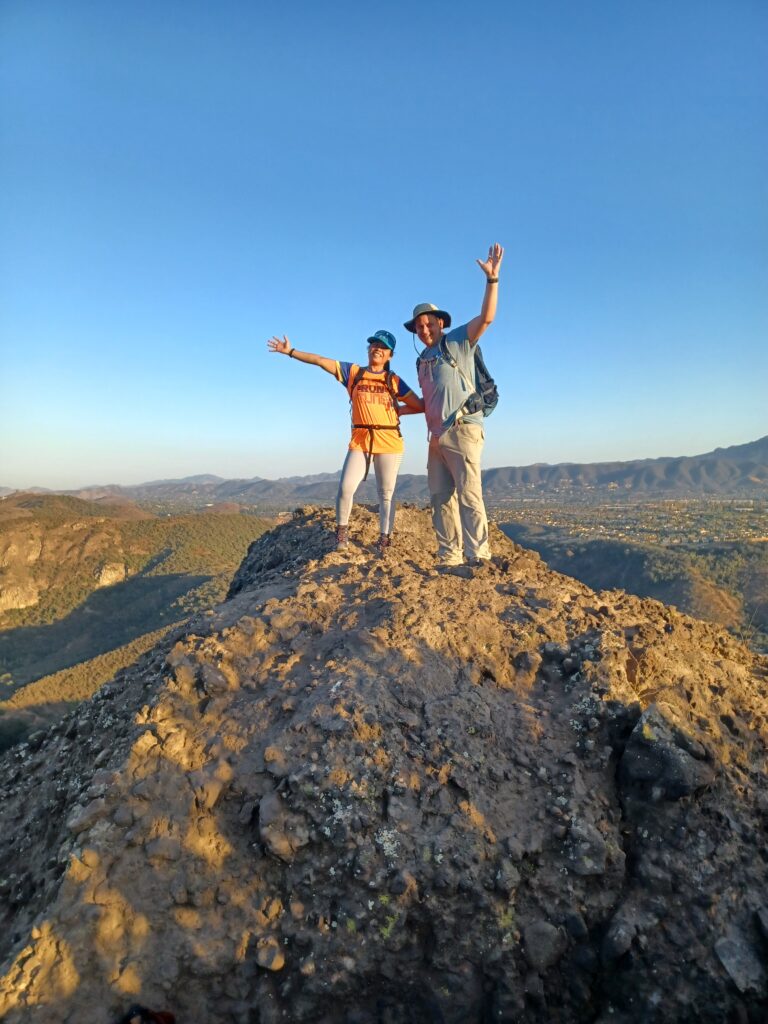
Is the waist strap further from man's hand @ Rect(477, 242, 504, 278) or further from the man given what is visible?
man's hand @ Rect(477, 242, 504, 278)

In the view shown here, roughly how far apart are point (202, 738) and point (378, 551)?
3.52m

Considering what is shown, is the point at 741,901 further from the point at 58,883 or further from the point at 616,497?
the point at 616,497

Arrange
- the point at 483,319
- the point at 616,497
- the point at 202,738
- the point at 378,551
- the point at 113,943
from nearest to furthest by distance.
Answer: the point at 113,943 < the point at 202,738 < the point at 483,319 < the point at 378,551 < the point at 616,497

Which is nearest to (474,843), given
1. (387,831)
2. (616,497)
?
(387,831)

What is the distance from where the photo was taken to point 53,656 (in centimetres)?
6575

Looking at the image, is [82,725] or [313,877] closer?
[313,877]

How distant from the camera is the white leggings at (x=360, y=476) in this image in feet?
21.7

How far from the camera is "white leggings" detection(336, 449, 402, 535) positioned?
21.7 feet

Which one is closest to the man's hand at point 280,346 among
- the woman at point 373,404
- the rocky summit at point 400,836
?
the woman at point 373,404

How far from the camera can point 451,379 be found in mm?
5867

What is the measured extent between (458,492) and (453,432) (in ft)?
2.47

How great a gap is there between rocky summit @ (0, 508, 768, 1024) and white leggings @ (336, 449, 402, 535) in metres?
2.18

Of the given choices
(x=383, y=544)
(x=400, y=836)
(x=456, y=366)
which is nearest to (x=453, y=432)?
(x=456, y=366)

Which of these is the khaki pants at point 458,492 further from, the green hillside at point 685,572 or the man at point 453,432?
the green hillside at point 685,572
